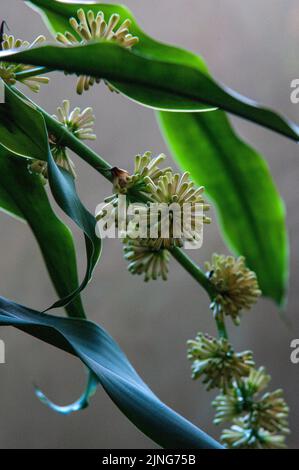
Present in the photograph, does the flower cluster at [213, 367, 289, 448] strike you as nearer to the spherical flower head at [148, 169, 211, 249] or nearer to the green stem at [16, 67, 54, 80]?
the spherical flower head at [148, 169, 211, 249]

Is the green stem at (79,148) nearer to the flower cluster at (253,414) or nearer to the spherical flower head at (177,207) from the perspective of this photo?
the spherical flower head at (177,207)

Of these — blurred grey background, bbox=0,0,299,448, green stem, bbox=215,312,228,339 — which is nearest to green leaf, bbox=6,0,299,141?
green stem, bbox=215,312,228,339

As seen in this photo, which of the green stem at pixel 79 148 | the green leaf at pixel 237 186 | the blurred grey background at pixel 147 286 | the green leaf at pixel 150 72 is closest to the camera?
the green leaf at pixel 150 72

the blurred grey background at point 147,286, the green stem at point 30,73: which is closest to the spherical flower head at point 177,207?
the green stem at point 30,73

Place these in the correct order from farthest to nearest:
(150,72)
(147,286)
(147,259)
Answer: (147,286), (147,259), (150,72)

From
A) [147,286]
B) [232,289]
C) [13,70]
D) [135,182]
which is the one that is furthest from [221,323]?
[147,286]

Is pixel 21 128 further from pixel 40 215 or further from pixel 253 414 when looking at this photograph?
pixel 253 414

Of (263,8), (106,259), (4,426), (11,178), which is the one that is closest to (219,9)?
(263,8)
